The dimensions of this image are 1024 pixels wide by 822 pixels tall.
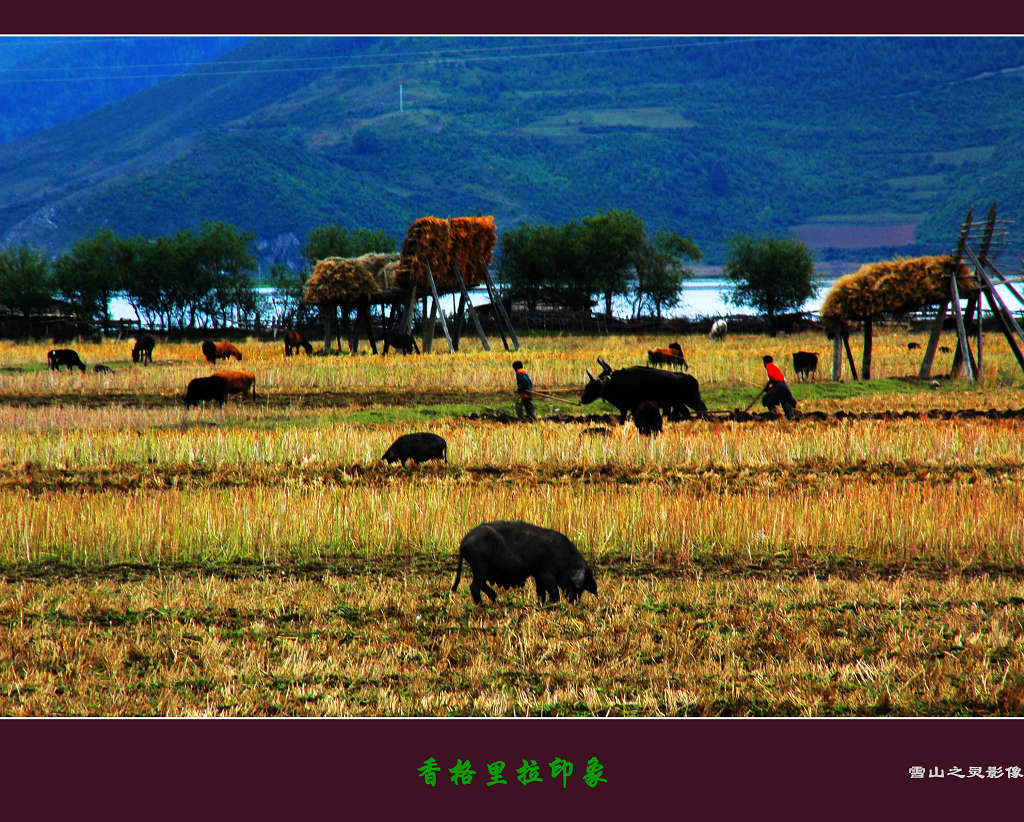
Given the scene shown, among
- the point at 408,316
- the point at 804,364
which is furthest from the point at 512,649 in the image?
the point at 408,316

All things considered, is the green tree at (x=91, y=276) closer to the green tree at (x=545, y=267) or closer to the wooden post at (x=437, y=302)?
the green tree at (x=545, y=267)

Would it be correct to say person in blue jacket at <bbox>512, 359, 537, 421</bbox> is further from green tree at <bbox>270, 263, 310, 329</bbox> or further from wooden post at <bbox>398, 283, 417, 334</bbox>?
green tree at <bbox>270, 263, 310, 329</bbox>

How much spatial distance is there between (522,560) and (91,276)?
61830 mm

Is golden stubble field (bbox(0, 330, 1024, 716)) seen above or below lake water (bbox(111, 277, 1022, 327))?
below

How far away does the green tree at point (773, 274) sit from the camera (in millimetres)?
70438

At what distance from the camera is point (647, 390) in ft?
65.5

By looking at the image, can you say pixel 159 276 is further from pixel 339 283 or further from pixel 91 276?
pixel 339 283

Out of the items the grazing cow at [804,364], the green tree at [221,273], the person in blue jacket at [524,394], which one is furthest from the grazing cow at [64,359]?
the green tree at [221,273]

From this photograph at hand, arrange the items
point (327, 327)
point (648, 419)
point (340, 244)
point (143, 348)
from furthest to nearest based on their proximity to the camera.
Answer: point (340, 244)
point (327, 327)
point (143, 348)
point (648, 419)

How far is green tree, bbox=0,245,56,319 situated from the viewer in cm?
6028

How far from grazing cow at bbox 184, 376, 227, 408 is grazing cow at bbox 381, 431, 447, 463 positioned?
30.5ft

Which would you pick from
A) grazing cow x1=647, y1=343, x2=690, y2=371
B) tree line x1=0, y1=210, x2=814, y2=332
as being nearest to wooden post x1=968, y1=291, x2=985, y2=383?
grazing cow x1=647, y1=343, x2=690, y2=371

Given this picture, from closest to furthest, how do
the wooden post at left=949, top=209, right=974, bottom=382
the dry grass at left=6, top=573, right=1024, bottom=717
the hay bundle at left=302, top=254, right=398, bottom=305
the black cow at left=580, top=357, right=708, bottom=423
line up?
the dry grass at left=6, top=573, right=1024, bottom=717 < the black cow at left=580, top=357, right=708, bottom=423 < the wooden post at left=949, top=209, right=974, bottom=382 < the hay bundle at left=302, top=254, right=398, bottom=305

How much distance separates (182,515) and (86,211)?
20574cm
